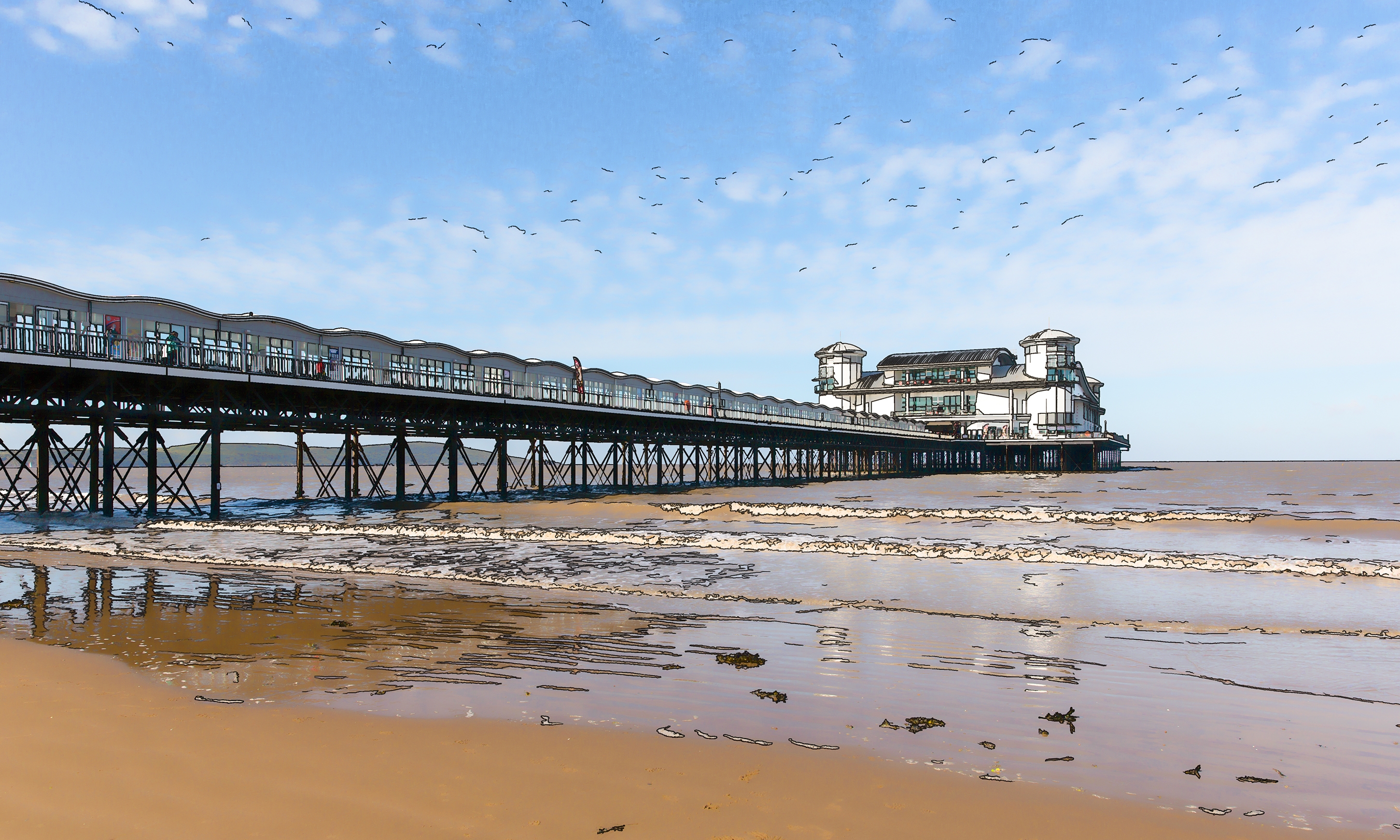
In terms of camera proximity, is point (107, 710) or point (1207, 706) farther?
point (1207, 706)

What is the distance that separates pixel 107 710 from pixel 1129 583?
50.7 ft

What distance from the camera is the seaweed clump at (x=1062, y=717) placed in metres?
5.98

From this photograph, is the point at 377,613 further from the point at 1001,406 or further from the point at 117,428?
the point at 1001,406

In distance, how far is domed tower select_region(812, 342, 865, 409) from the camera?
10900cm

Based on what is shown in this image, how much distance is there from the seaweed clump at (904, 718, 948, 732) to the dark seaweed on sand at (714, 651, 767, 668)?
2129 mm

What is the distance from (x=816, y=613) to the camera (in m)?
11.0

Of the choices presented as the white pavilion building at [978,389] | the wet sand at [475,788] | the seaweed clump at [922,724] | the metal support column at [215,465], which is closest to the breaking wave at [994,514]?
the metal support column at [215,465]

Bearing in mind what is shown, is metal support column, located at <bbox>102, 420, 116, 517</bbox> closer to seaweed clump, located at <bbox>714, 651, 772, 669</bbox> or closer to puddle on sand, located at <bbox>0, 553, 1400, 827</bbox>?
puddle on sand, located at <bbox>0, 553, 1400, 827</bbox>

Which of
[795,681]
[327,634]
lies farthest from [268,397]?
[795,681]

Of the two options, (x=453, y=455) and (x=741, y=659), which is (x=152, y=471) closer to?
(x=453, y=455)

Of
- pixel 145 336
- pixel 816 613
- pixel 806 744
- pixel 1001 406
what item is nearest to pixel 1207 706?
pixel 806 744

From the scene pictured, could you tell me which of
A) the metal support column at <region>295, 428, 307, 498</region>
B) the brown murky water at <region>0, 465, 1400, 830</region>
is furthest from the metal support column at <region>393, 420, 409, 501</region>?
the brown murky water at <region>0, 465, 1400, 830</region>

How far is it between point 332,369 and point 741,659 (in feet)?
95.5

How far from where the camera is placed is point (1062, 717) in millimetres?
→ 6086
